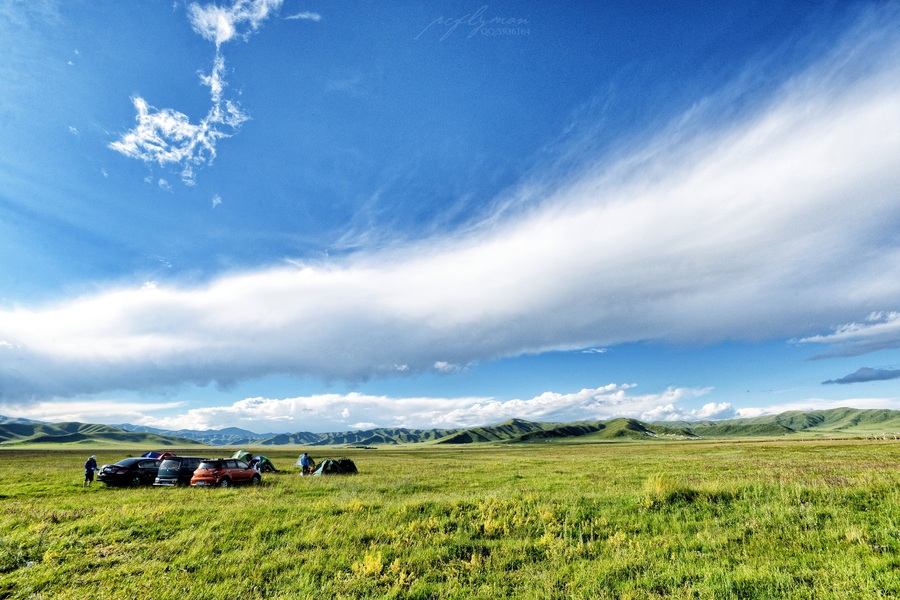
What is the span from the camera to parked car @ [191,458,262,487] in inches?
1055

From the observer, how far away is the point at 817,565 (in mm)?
9133

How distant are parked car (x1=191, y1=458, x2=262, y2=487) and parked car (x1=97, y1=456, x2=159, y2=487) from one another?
6.26m

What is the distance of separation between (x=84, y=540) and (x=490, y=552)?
11648 mm

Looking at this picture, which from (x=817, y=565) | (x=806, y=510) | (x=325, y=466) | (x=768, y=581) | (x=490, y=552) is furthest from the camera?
(x=325, y=466)

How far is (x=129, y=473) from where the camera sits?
29.6 metres

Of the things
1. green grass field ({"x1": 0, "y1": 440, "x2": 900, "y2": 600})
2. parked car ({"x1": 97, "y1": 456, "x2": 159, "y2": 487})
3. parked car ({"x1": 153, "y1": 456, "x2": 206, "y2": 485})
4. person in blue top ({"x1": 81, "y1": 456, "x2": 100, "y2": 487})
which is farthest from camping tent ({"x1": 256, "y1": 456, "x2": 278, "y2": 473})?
green grass field ({"x1": 0, "y1": 440, "x2": 900, "y2": 600})

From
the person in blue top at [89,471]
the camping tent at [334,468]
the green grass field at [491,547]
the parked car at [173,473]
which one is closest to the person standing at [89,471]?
the person in blue top at [89,471]

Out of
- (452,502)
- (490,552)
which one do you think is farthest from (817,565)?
(452,502)

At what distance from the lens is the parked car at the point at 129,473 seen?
94.7 feet

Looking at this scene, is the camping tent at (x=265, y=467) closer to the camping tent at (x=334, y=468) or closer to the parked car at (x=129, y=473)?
the camping tent at (x=334, y=468)

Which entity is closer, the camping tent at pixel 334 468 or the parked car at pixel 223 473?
the parked car at pixel 223 473

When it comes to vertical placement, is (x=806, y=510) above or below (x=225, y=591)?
above

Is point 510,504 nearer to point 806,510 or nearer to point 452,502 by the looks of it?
point 452,502

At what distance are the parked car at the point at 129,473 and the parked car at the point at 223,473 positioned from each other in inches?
247
